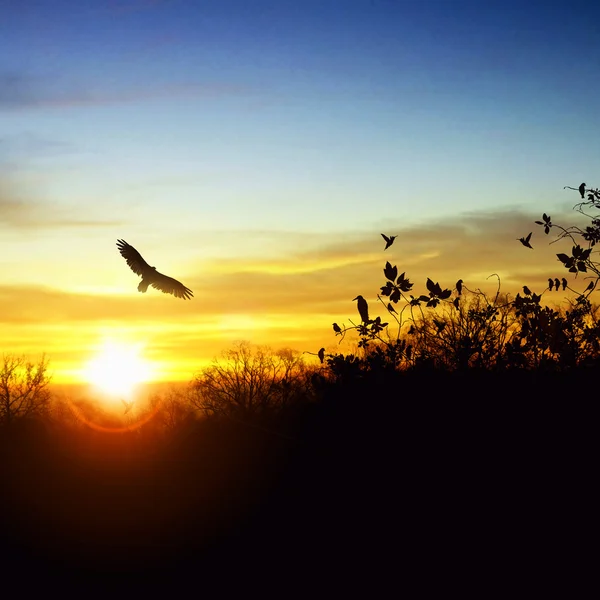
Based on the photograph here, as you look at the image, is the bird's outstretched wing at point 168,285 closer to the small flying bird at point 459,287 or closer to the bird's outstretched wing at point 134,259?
the bird's outstretched wing at point 134,259

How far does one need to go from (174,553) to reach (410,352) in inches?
169

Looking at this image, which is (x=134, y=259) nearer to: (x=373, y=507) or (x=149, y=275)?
(x=149, y=275)

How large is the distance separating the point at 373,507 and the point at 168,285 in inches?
380

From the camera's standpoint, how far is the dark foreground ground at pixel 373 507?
779 centimetres

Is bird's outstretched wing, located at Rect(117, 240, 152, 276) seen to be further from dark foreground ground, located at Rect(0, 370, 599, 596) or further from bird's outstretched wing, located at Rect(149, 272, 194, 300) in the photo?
dark foreground ground, located at Rect(0, 370, 599, 596)

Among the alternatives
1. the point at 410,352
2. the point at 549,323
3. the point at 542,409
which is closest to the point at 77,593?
the point at 410,352

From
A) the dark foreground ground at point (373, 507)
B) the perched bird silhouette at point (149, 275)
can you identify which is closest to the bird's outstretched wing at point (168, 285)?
the perched bird silhouette at point (149, 275)

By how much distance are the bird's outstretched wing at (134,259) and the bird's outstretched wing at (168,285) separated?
9.9 inches

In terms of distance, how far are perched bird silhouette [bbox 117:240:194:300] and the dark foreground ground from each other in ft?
19.1

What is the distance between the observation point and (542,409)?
8391mm

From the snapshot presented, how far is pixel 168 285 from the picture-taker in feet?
55.8

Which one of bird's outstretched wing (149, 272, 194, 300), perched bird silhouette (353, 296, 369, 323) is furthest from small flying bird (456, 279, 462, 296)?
bird's outstretched wing (149, 272, 194, 300)

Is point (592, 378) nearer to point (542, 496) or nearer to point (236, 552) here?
point (542, 496)

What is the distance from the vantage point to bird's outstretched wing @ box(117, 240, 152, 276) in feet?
54.3
